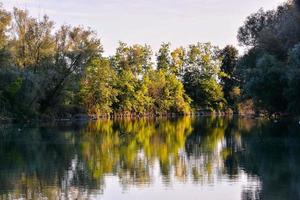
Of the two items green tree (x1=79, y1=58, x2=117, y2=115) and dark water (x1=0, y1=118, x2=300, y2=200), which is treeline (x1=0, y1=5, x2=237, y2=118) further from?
dark water (x1=0, y1=118, x2=300, y2=200)

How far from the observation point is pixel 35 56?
240ft

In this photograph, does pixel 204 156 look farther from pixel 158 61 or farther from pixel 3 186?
pixel 158 61

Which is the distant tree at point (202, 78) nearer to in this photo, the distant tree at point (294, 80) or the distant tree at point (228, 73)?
the distant tree at point (228, 73)

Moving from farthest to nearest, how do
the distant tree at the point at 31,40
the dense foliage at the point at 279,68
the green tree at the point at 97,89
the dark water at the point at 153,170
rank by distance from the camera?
the green tree at the point at 97,89 < the distant tree at the point at 31,40 < the dense foliage at the point at 279,68 < the dark water at the point at 153,170

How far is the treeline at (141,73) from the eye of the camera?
51125mm

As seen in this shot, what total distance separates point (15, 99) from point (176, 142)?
3417cm

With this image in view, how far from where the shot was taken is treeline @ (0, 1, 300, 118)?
51125 millimetres

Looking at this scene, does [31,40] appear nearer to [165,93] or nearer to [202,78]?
[165,93]

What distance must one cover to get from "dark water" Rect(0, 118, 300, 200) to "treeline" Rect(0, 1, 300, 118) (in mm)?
18057

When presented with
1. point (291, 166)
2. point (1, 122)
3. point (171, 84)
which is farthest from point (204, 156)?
point (171, 84)

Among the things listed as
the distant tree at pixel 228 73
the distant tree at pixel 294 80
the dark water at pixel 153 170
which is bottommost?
the dark water at pixel 153 170

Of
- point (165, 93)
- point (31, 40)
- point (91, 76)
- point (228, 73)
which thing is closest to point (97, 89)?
point (91, 76)

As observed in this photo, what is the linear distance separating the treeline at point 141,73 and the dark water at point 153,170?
18.1 meters

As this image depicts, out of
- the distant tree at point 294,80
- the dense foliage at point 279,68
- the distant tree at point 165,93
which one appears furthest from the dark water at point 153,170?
the distant tree at point 165,93
